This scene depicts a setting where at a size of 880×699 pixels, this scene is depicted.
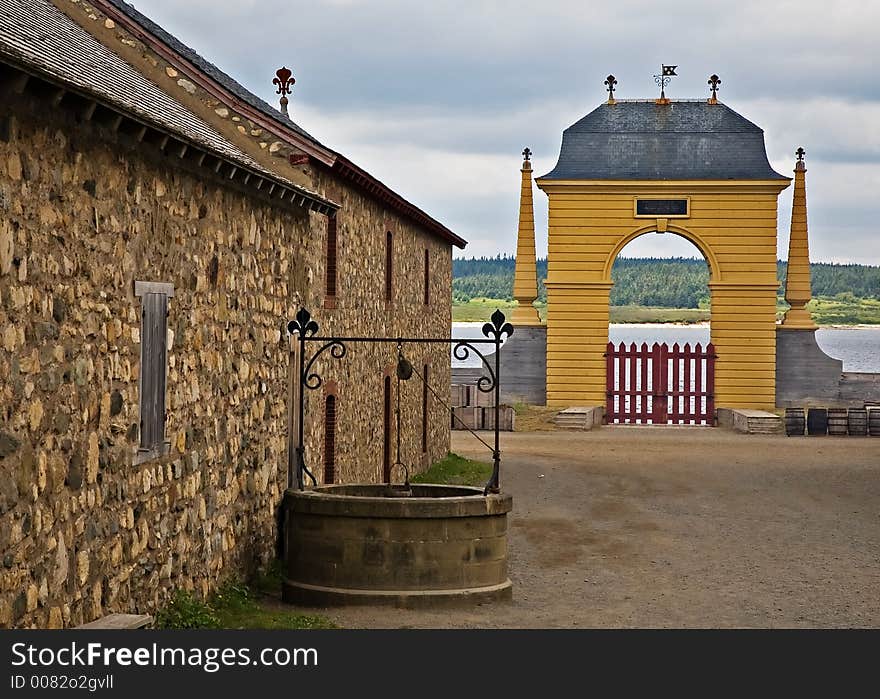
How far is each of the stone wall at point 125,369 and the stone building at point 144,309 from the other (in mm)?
25

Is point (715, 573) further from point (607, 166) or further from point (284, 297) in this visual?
point (607, 166)

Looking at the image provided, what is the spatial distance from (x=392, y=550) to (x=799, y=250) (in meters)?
30.9

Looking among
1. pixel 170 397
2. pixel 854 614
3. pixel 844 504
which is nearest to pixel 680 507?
pixel 844 504

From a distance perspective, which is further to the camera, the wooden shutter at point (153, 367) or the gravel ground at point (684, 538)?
the gravel ground at point (684, 538)

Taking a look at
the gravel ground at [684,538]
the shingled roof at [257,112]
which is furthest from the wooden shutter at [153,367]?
the shingled roof at [257,112]

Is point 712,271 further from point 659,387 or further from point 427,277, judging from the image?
point 427,277

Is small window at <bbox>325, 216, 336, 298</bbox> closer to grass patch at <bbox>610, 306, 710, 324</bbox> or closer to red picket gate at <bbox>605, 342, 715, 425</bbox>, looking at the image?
red picket gate at <bbox>605, 342, 715, 425</bbox>

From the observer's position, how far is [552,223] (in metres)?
40.3

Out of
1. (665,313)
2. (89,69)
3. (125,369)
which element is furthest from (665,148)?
(665,313)

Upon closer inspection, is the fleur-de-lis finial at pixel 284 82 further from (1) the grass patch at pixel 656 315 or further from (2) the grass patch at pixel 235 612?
(1) the grass patch at pixel 656 315

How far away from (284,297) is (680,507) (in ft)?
30.1

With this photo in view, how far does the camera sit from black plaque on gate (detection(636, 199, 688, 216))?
132 ft

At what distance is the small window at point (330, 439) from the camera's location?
18672 millimetres

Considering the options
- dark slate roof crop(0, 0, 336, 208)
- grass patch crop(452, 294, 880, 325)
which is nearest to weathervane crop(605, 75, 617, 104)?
dark slate roof crop(0, 0, 336, 208)
